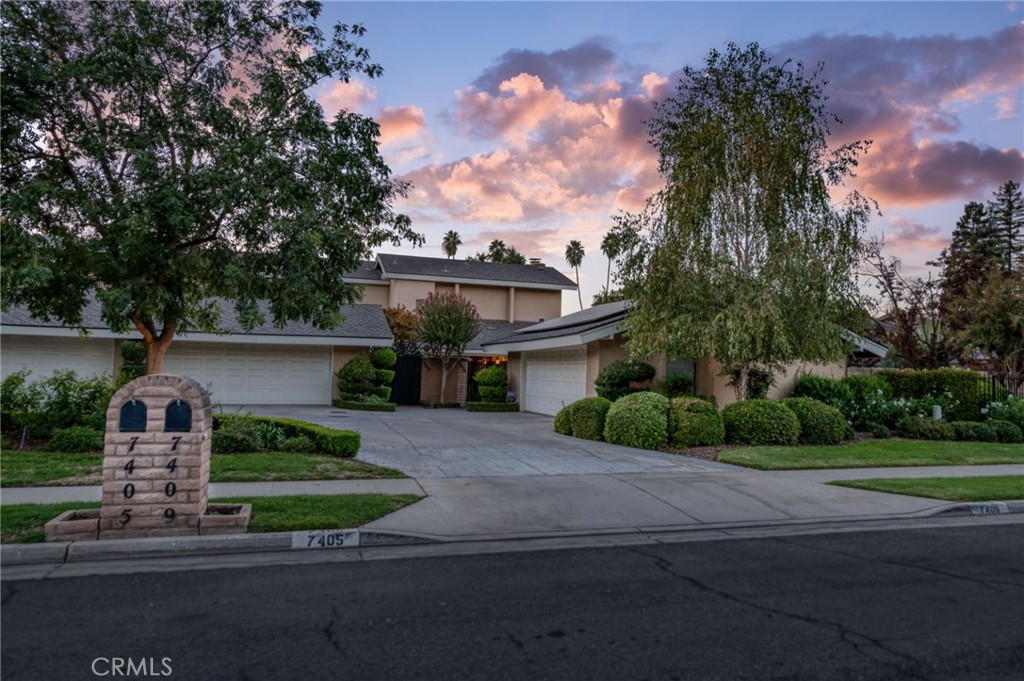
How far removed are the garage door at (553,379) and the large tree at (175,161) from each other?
11501 millimetres

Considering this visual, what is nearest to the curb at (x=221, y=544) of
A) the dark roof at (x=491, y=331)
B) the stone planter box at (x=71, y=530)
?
the stone planter box at (x=71, y=530)

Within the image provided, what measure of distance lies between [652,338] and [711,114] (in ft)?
23.0

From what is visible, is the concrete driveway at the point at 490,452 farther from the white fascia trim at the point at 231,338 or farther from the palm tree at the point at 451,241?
the palm tree at the point at 451,241

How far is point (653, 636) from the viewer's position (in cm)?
443

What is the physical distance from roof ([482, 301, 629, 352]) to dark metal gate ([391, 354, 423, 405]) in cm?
335

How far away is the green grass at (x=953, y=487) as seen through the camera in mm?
9711

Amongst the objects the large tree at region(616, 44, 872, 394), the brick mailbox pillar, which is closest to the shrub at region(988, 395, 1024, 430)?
the large tree at region(616, 44, 872, 394)

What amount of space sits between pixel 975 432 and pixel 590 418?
34.2ft

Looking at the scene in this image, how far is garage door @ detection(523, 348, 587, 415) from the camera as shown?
73.7 feet

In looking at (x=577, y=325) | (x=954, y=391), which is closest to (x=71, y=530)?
(x=577, y=325)

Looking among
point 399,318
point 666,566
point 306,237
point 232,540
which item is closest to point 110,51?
point 306,237

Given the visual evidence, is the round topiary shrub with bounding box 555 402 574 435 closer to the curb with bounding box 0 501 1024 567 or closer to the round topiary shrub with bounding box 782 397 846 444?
the round topiary shrub with bounding box 782 397 846 444

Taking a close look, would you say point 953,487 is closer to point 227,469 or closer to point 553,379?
point 227,469

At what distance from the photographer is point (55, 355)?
2405cm
